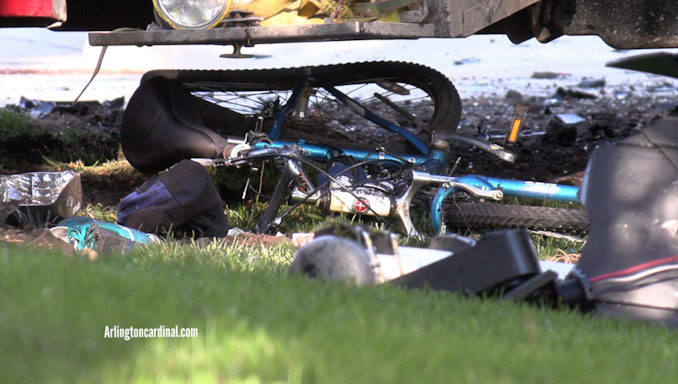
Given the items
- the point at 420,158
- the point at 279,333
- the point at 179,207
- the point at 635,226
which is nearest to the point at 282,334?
the point at 279,333

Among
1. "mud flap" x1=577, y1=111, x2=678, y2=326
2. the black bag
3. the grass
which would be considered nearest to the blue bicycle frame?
the black bag

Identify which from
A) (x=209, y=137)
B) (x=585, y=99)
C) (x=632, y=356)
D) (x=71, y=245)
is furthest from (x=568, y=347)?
(x=585, y=99)

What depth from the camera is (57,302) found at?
7.59 ft

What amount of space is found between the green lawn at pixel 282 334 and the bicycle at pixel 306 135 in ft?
6.50

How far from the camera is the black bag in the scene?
466 cm

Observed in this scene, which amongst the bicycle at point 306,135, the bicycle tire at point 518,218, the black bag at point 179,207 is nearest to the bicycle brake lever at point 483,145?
the bicycle at point 306,135

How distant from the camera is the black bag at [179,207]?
466 cm

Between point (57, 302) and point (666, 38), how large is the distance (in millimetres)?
4355

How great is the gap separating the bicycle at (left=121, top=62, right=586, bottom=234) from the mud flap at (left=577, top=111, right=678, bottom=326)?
179cm

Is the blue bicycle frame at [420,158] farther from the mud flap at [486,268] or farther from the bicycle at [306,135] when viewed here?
the mud flap at [486,268]

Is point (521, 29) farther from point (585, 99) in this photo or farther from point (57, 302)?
point (585, 99)

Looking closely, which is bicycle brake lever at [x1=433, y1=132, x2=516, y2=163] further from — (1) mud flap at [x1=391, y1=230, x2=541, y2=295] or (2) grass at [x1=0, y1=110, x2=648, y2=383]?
(2) grass at [x1=0, y1=110, x2=648, y2=383]

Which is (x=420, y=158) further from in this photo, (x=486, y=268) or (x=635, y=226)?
(x=486, y=268)

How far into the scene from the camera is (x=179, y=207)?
15.5ft
